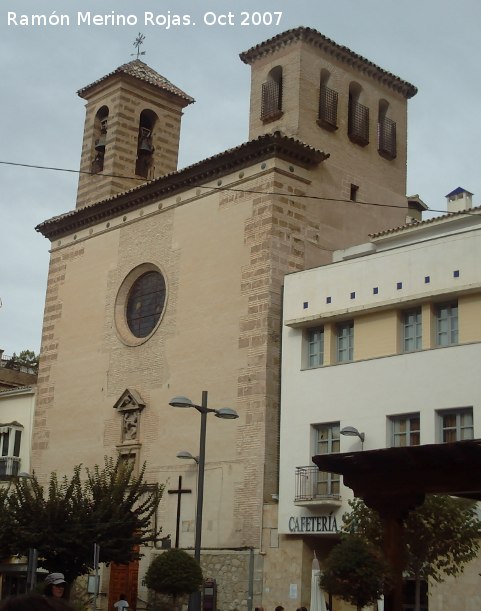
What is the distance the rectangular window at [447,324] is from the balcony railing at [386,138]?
9.12 meters

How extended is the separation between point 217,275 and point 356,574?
17028mm

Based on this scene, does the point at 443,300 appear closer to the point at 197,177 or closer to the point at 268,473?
the point at 268,473

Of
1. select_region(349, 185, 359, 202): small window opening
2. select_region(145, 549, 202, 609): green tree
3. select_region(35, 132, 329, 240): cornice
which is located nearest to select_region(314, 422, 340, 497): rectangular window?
select_region(145, 549, 202, 609): green tree

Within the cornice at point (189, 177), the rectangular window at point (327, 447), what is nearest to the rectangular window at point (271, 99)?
the cornice at point (189, 177)

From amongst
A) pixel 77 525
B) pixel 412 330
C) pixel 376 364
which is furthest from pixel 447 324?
pixel 77 525

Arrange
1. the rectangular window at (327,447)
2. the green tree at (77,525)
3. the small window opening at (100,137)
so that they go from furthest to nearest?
the small window opening at (100,137) < the green tree at (77,525) < the rectangular window at (327,447)

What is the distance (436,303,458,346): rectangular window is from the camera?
866 inches

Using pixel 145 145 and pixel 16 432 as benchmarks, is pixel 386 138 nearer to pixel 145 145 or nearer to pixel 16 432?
pixel 145 145

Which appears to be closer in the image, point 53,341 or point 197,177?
point 197,177

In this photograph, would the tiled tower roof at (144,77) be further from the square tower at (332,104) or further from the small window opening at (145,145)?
the square tower at (332,104)

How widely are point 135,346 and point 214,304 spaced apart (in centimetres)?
354

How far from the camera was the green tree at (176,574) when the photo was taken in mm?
20000

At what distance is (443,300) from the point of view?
2234 centimetres

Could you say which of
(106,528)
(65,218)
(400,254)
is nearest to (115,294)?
(65,218)
